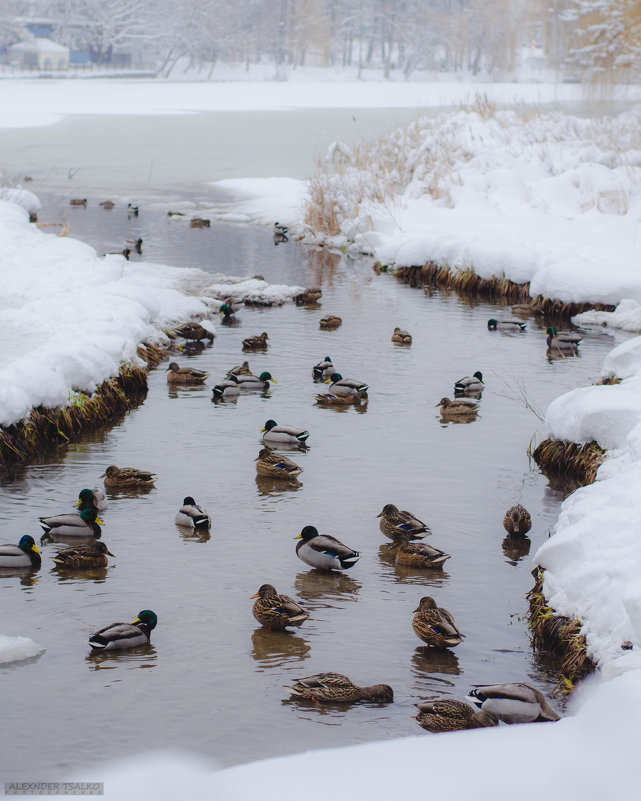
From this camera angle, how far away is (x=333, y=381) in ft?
49.4

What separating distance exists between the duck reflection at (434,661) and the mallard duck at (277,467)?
3.84 m

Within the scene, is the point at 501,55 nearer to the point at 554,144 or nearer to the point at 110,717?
the point at 554,144

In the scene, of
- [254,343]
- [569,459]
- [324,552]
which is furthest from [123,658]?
[254,343]

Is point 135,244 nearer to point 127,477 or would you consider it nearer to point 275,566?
point 127,477

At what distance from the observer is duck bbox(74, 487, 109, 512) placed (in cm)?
1064

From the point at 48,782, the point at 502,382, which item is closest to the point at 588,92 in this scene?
the point at 502,382

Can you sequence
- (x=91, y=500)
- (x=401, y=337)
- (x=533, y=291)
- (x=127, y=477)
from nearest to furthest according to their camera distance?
(x=91, y=500), (x=127, y=477), (x=401, y=337), (x=533, y=291)

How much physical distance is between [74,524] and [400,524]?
117 inches

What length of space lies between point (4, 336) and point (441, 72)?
127 m

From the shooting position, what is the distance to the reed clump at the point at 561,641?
25.1 feet

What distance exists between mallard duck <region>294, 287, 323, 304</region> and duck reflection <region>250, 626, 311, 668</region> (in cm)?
1326

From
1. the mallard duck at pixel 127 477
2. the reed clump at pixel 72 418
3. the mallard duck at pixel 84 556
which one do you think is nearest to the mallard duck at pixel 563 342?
the reed clump at pixel 72 418

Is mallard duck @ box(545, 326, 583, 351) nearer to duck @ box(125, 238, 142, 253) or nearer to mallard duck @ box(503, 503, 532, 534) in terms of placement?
mallard duck @ box(503, 503, 532, 534)

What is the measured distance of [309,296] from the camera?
21.3 m
